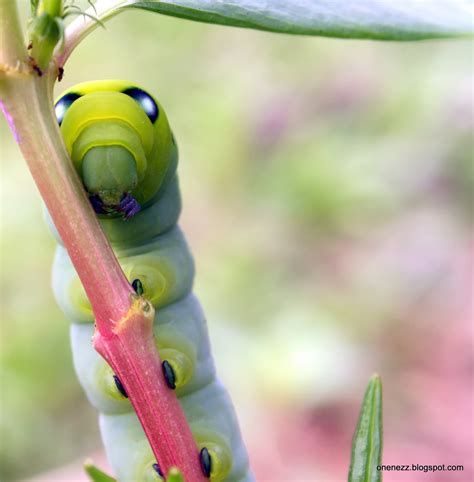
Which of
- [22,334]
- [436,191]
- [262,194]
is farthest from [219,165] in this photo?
[22,334]

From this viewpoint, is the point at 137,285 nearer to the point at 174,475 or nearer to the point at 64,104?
the point at 64,104

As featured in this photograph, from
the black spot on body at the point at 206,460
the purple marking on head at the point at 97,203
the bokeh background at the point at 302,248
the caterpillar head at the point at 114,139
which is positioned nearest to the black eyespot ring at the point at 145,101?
the caterpillar head at the point at 114,139

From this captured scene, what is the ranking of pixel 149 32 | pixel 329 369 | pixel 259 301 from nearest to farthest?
pixel 329 369
pixel 259 301
pixel 149 32

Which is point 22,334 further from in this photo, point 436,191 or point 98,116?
point 98,116

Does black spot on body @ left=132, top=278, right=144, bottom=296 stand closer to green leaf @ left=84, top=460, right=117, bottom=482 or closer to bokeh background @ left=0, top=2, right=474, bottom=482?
green leaf @ left=84, top=460, right=117, bottom=482

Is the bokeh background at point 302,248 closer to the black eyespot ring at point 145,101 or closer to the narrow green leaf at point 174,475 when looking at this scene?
the black eyespot ring at point 145,101

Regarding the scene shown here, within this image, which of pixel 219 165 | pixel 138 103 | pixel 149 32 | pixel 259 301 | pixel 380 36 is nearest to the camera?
pixel 380 36

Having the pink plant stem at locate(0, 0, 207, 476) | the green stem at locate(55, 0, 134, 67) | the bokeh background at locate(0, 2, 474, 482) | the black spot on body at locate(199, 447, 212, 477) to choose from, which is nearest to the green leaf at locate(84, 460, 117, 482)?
the pink plant stem at locate(0, 0, 207, 476)
